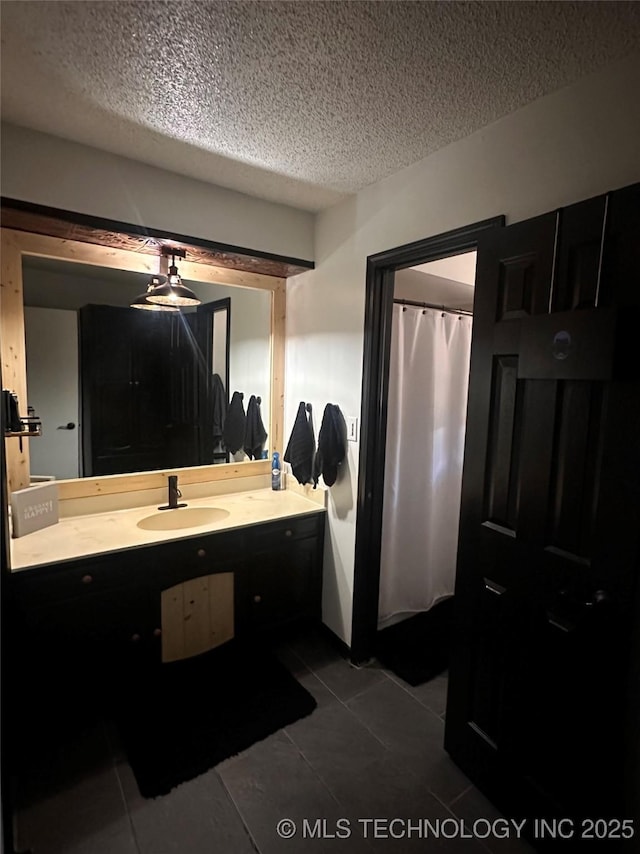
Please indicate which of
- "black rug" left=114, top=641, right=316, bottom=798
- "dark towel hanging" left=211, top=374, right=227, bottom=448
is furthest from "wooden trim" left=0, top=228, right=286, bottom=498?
"black rug" left=114, top=641, right=316, bottom=798

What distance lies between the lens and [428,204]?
192 cm

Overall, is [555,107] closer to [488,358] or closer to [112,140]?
[488,358]

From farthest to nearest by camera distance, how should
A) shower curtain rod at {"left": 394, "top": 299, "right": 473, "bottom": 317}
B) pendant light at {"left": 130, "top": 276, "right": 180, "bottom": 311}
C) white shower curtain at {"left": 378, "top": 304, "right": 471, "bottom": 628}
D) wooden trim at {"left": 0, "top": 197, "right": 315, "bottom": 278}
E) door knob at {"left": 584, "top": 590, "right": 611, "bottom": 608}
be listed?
white shower curtain at {"left": 378, "top": 304, "right": 471, "bottom": 628}, shower curtain rod at {"left": 394, "top": 299, "right": 473, "bottom": 317}, pendant light at {"left": 130, "top": 276, "right": 180, "bottom": 311}, wooden trim at {"left": 0, "top": 197, "right": 315, "bottom": 278}, door knob at {"left": 584, "top": 590, "right": 611, "bottom": 608}

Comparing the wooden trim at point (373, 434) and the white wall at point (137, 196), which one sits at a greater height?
the white wall at point (137, 196)

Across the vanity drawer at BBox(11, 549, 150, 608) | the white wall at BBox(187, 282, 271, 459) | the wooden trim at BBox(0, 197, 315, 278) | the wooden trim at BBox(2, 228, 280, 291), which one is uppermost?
the wooden trim at BBox(0, 197, 315, 278)

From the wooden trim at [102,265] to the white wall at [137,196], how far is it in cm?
33

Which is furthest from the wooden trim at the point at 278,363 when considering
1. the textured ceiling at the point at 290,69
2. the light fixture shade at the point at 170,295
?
the textured ceiling at the point at 290,69

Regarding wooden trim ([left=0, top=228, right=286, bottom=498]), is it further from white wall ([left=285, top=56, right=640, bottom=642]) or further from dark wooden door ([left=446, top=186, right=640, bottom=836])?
dark wooden door ([left=446, top=186, right=640, bottom=836])

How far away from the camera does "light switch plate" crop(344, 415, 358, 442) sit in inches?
93.4

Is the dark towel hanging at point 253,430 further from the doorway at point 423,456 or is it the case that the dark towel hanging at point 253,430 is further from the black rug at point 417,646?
the black rug at point 417,646

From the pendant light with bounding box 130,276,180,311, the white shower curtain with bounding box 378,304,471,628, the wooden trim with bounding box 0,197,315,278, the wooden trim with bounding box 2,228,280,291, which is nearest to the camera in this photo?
the wooden trim with bounding box 0,197,315,278

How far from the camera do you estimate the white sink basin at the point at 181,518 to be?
236cm

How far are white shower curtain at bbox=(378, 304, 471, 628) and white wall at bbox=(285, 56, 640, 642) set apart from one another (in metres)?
0.35

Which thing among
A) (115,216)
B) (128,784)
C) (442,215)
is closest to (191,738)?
(128,784)
